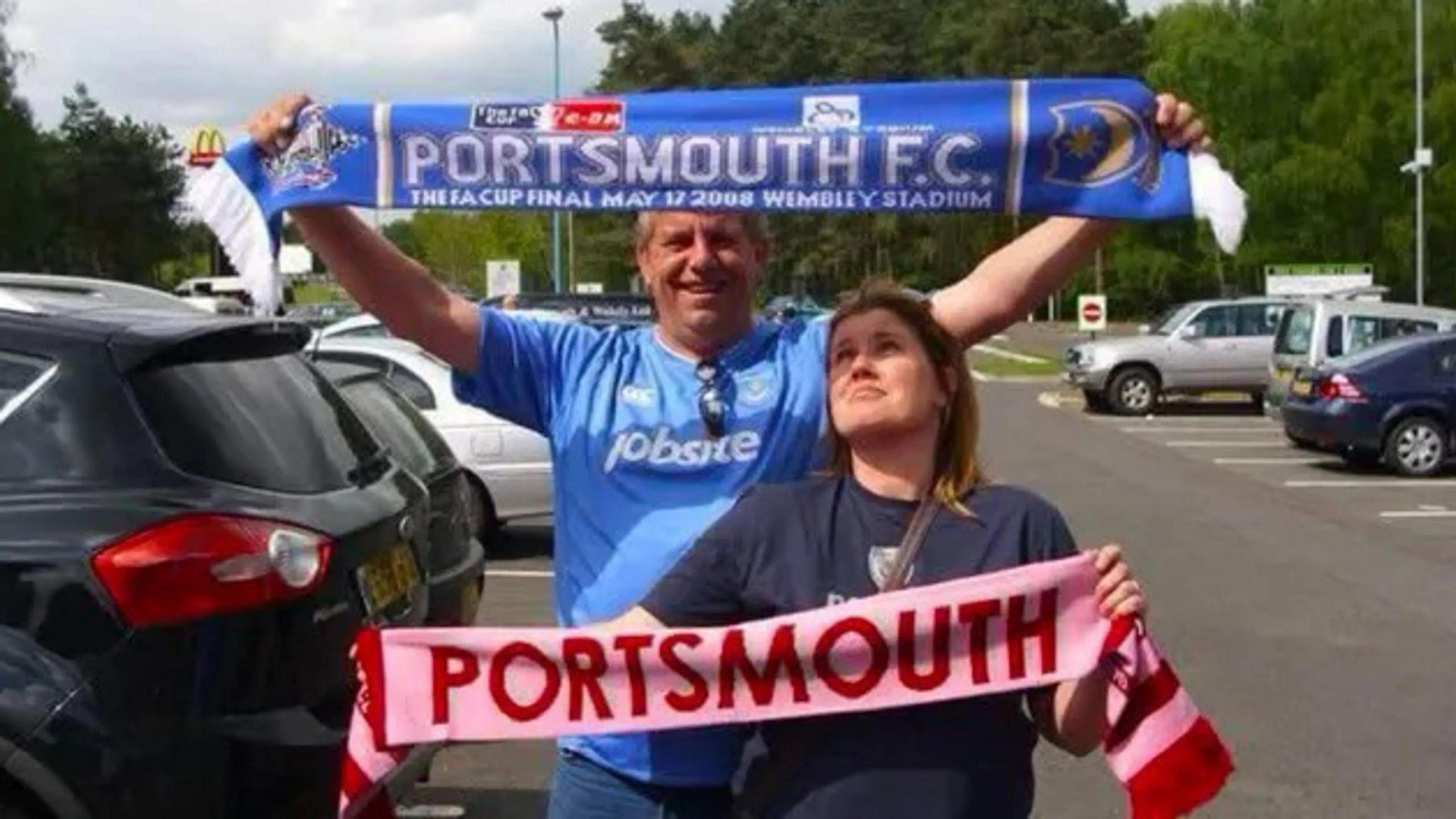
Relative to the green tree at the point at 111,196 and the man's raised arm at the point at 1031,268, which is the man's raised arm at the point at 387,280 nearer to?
the man's raised arm at the point at 1031,268

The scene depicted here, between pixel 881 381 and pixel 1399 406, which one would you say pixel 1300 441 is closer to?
pixel 1399 406

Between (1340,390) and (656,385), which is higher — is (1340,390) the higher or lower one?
the lower one

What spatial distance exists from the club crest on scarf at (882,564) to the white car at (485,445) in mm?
9872

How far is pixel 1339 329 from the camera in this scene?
2264 centimetres

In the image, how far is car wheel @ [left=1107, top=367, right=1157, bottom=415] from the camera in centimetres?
2777

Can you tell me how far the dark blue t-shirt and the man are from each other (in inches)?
10.5

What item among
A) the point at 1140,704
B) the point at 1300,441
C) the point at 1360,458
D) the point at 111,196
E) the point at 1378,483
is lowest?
the point at 1378,483

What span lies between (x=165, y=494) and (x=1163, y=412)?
2532 centimetres

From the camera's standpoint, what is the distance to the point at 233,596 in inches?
160

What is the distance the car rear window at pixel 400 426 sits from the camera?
796cm

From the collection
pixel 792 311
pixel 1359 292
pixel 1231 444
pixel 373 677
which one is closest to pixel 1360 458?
pixel 1231 444

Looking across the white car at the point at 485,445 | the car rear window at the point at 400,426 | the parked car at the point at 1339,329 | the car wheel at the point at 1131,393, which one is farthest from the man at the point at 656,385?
the car wheel at the point at 1131,393

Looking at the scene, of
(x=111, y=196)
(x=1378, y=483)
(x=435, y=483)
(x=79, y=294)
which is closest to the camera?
(x=79, y=294)

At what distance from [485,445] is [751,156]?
9434 mm
